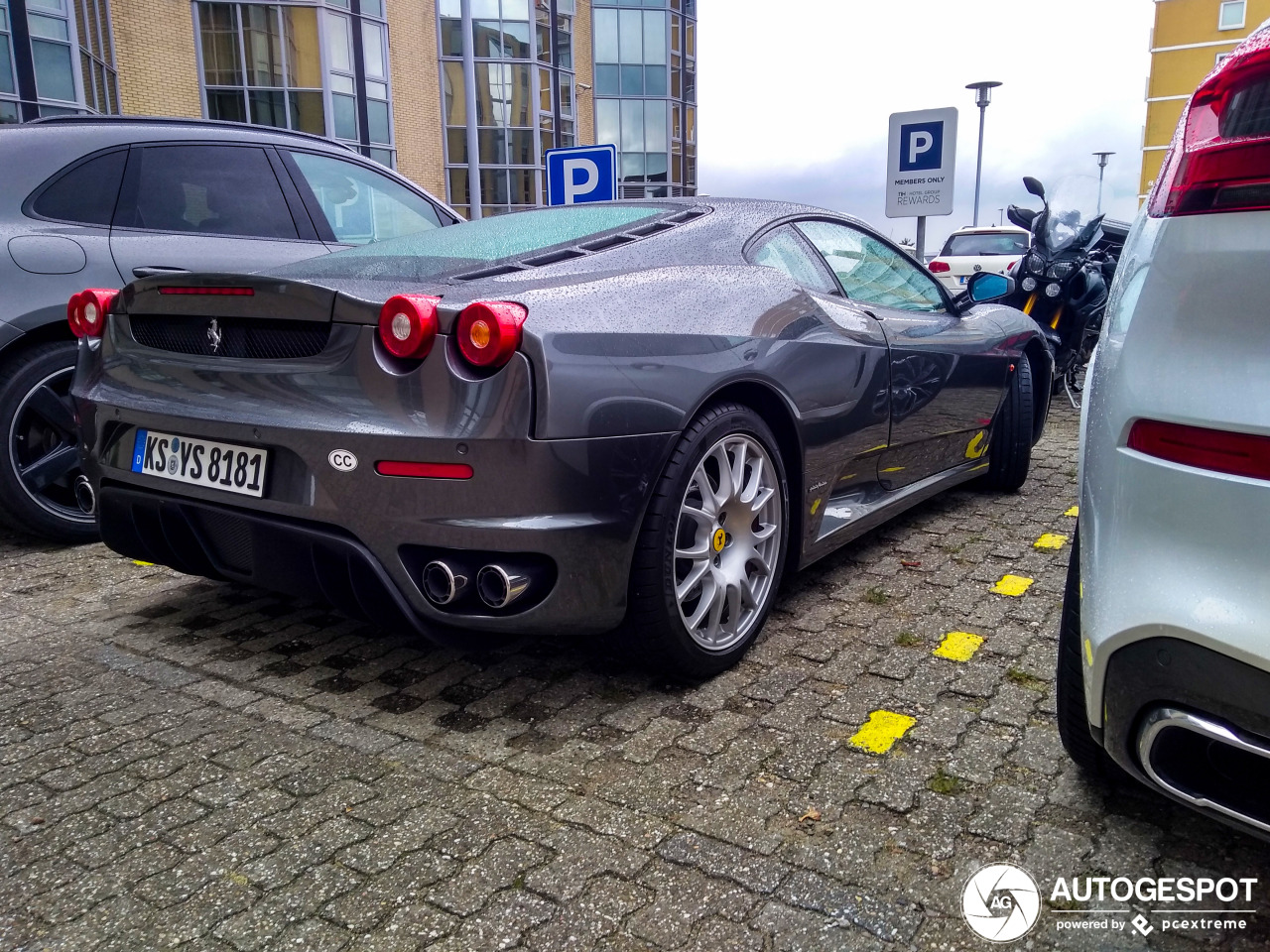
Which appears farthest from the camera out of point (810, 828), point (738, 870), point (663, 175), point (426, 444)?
point (663, 175)

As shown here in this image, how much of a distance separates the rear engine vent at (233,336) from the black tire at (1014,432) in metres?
3.34

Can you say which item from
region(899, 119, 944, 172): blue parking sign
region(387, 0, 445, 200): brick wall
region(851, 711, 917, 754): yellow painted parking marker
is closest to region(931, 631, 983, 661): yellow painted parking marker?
region(851, 711, 917, 754): yellow painted parking marker

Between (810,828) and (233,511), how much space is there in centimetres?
160

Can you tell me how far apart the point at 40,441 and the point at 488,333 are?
2802 mm

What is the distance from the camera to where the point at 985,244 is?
18.7m

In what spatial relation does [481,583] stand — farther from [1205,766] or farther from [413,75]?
[413,75]

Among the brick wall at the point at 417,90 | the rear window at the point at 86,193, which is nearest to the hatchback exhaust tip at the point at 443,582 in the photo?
the rear window at the point at 86,193

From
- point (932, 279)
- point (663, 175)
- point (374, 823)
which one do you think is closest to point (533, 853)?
point (374, 823)

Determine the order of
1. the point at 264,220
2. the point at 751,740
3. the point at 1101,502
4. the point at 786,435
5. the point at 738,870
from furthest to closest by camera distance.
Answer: the point at 264,220, the point at 786,435, the point at 751,740, the point at 738,870, the point at 1101,502

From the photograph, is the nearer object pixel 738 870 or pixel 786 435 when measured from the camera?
pixel 738 870

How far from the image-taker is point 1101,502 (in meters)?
1.66

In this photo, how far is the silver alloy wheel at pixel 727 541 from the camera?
260 centimetres

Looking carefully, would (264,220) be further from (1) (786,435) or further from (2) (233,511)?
(1) (786,435)

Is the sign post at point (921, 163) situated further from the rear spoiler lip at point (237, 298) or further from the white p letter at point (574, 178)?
the rear spoiler lip at point (237, 298)
